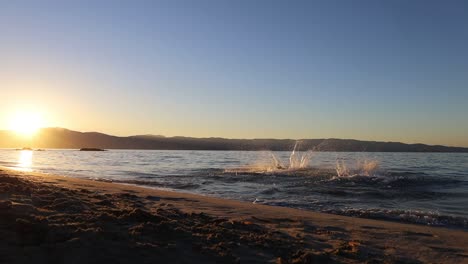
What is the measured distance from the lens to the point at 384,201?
18.2 m

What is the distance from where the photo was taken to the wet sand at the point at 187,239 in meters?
6.20

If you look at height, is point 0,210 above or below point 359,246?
above

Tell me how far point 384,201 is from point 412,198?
1.92 metres

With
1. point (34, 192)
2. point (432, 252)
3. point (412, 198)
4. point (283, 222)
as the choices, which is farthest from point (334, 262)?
point (412, 198)

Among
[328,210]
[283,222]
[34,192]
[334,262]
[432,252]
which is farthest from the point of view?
[328,210]

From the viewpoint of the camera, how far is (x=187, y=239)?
738cm

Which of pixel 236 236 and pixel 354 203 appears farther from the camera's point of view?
pixel 354 203

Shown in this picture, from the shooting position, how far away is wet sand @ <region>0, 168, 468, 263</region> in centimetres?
620

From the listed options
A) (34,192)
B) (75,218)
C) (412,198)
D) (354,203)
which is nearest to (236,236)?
(75,218)

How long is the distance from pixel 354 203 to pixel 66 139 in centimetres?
19519

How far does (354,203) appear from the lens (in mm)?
17188

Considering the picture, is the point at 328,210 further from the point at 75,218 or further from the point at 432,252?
the point at 75,218

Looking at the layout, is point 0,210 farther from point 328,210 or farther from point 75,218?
point 328,210

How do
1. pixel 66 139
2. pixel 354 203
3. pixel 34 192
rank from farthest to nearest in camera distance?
1. pixel 66 139
2. pixel 354 203
3. pixel 34 192
